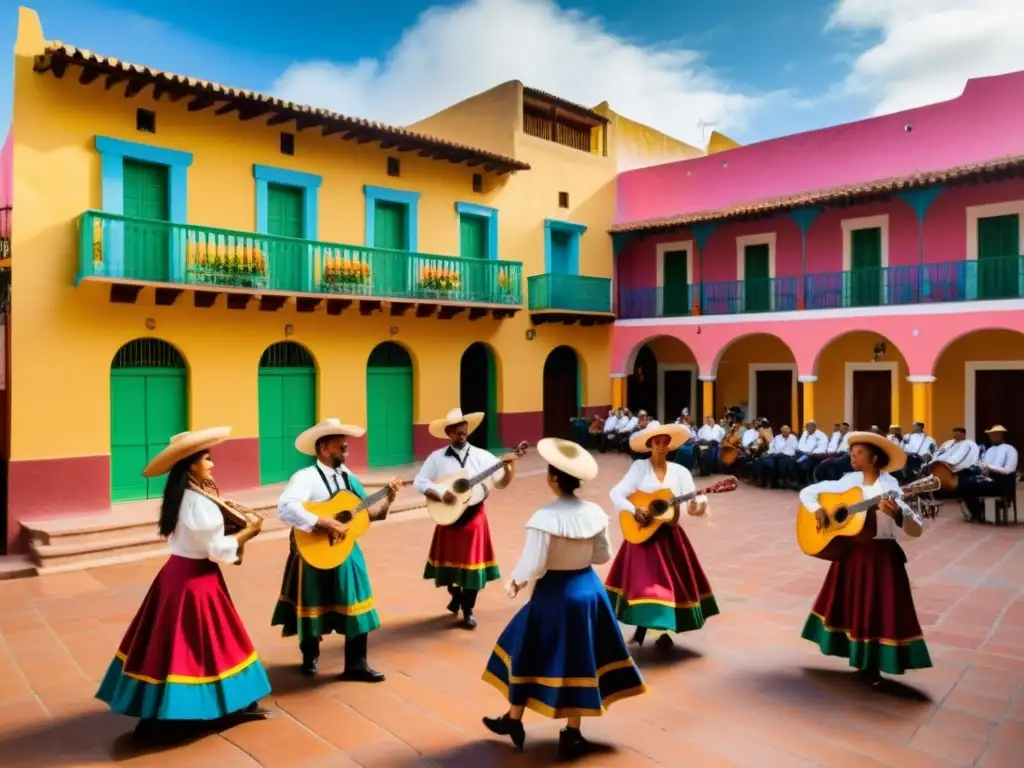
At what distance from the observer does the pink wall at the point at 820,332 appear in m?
15.2

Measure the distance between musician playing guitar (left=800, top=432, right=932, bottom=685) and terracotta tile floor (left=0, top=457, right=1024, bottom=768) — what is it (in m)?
0.29

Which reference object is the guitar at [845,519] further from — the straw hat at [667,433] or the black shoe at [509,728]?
the black shoe at [509,728]

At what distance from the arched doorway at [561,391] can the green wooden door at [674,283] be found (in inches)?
112

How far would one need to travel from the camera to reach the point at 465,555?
21.6 ft

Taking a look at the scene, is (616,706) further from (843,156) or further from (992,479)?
(843,156)

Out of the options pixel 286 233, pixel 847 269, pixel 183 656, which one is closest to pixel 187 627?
pixel 183 656

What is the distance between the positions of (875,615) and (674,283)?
16.4m

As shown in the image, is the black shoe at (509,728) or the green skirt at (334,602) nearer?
the black shoe at (509,728)

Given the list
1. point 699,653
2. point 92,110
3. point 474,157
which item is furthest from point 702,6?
point 699,653

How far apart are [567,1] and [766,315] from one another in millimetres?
8407

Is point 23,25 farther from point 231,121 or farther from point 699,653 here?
point 699,653

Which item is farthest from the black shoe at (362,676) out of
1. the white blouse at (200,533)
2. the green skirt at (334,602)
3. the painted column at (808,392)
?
the painted column at (808,392)

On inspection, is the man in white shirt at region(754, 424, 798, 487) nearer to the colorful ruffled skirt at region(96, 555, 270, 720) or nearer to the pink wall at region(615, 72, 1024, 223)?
the pink wall at region(615, 72, 1024, 223)

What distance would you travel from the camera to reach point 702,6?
531 inches
